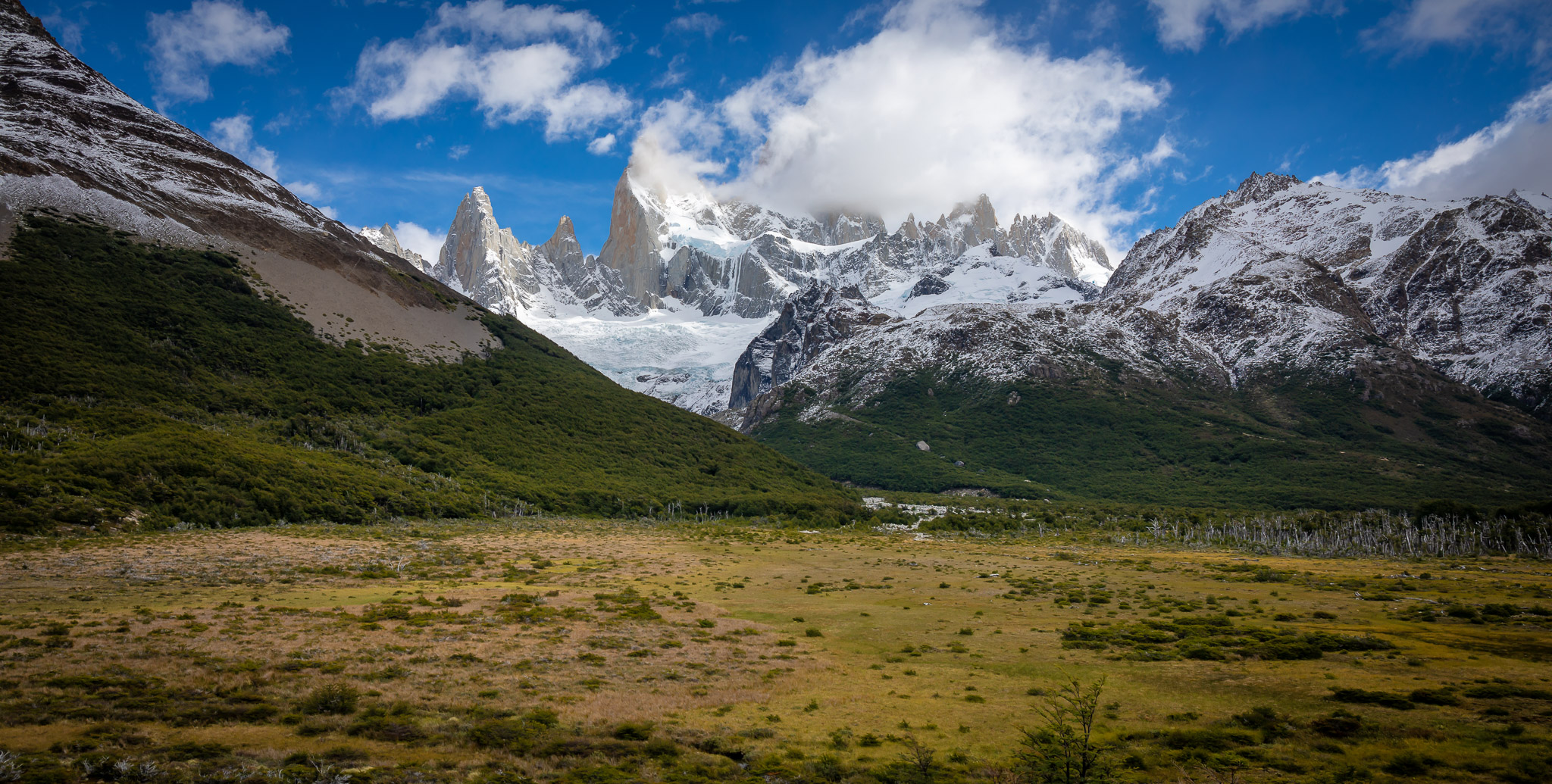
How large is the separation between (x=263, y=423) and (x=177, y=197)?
85.9 metres

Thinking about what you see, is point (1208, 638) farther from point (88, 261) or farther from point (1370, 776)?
point (88, 261)

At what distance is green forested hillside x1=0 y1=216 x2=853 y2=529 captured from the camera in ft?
253

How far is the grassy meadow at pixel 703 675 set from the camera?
21.0 m

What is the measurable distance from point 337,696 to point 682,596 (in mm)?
30162

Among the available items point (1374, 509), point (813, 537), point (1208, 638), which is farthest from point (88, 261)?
point (1374, 509)

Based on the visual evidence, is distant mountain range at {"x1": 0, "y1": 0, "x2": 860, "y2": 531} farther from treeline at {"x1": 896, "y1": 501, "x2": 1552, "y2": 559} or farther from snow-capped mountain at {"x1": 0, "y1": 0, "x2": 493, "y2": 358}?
treeline at {"x1": 896, "y1": 501, "x2": 1552, "y2": 559}

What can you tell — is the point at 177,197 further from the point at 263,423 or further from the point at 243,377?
the point at 263,423

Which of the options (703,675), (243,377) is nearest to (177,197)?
(243,377)

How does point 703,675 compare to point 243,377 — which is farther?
point 243,377

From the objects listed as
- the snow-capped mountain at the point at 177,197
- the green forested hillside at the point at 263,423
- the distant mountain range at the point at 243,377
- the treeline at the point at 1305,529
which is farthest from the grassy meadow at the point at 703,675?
the snow-capped mountain at the point at 177,197

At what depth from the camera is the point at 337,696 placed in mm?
24703

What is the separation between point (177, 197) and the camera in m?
159

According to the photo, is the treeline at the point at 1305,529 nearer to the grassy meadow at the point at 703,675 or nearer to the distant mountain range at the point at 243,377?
the distant mountain range at the point at 243,377

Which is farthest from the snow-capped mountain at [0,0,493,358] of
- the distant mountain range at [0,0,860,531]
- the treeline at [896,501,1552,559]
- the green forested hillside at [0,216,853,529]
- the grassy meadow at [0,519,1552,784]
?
the treeline at [896,501,1552,559]
